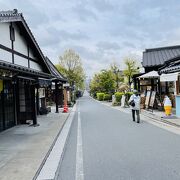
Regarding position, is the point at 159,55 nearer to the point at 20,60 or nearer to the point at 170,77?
the point at 170,77

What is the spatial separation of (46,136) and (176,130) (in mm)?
5426

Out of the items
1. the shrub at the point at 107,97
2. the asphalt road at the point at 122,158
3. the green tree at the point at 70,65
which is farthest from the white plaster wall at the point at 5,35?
the green tree at the point at 70,65

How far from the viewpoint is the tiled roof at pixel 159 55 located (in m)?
25.7

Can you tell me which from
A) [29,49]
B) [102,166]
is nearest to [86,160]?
[102,166]

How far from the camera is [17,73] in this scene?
11.1 metres

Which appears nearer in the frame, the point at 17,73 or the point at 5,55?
the point at 17,73

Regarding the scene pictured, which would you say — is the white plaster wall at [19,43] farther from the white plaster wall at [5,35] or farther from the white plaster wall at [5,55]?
the white plaster wall at [5,55]

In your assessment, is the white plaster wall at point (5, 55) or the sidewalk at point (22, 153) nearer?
the sidewalk at point (22, 153)

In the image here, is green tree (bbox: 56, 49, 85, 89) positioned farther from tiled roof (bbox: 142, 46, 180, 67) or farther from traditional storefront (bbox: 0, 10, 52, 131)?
traditional storefront (bbox: 0, 10, 52, 131)

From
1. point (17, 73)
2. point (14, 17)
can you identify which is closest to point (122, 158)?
point (17, 73)

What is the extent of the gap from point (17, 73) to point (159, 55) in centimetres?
1967

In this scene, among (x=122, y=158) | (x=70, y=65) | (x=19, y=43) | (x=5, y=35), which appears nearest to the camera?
(x=122, y=158)

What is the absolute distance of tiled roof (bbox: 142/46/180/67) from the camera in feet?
84.2

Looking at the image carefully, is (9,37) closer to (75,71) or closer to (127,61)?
(127,61)
